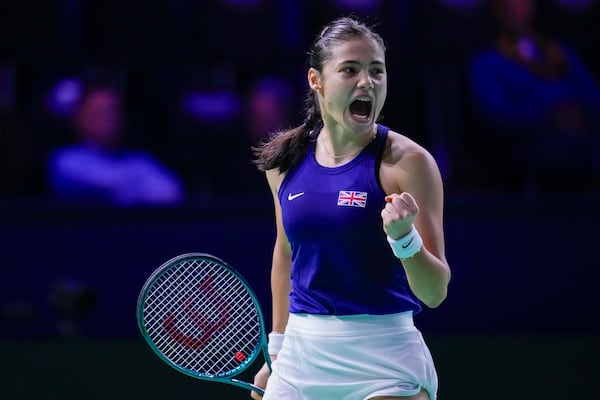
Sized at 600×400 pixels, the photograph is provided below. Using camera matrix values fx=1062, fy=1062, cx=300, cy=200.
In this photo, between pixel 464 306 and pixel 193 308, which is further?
pixel 464 306

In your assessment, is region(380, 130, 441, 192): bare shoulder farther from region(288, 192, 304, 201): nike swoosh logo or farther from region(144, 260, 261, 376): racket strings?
region(144, 260, 261, 376): racket strings

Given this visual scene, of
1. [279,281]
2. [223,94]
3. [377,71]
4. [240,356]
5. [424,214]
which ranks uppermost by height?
[223,94]

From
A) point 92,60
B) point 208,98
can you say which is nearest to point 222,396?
point 208,98

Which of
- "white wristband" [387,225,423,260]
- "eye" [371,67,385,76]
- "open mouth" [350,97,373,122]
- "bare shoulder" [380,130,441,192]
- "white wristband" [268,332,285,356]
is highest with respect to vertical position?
"eye" [371,67,385,76]

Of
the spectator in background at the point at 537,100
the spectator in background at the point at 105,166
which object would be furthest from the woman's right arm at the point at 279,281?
the spectator in background at the point at 537,100

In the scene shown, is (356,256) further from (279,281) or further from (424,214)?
(279,281)

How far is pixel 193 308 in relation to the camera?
140 inches

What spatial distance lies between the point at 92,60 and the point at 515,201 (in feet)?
11.1

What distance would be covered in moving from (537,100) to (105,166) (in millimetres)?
3020

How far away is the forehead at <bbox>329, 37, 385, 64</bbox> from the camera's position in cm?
316

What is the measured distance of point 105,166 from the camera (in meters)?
6.93

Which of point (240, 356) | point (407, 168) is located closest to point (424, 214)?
point (407, 168)

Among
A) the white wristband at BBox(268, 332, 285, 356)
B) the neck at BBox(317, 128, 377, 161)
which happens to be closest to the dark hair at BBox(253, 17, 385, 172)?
the neck at BBox(317, 128, 377, 161)

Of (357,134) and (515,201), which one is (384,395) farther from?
(515,201)
